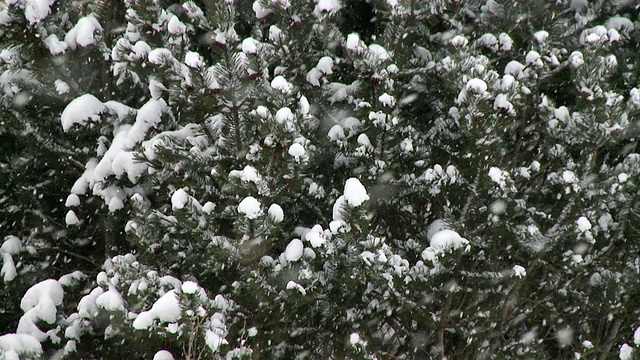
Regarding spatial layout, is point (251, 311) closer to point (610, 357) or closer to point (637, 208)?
point (637, 208)

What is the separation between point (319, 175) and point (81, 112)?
5.42 ft

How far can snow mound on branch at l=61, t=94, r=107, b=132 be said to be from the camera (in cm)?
372

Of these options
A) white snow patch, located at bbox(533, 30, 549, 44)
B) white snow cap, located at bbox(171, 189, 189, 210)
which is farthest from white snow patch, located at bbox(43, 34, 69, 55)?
white snow patch, located at bbox(533, 30, 549, 44)

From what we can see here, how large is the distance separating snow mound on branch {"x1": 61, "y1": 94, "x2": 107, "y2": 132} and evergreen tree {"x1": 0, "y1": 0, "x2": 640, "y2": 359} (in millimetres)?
17

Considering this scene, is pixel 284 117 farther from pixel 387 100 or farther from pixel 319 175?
pixel 319 175

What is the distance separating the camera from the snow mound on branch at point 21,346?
3553 mm

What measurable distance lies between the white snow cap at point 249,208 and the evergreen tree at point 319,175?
0.01 m

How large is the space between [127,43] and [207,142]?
768mm

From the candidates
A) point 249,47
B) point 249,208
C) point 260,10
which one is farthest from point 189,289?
point 260,10

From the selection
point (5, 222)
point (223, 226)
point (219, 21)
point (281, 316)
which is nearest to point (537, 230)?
point (281, 316)

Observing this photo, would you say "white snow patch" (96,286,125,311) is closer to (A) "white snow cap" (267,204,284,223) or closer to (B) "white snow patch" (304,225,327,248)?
(A) "white snow cap" (267,204,284,223)

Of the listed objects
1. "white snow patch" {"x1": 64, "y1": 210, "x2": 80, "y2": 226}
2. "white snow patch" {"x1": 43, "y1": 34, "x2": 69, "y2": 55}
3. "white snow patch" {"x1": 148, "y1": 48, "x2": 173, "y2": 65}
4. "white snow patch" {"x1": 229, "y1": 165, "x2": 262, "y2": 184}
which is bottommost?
"white snow patch" {"x1": 64, "y1": 210, "x2": 80, "y2": 226}

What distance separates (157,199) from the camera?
4.09 metres

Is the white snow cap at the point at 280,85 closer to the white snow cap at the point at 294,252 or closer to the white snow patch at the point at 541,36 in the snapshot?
the white snow cap at the point at 294,252
